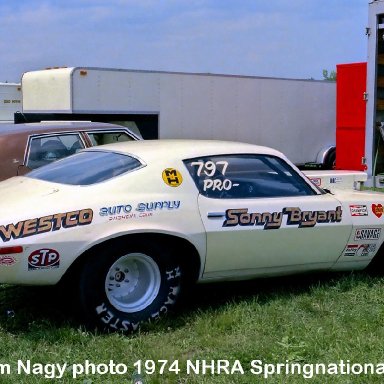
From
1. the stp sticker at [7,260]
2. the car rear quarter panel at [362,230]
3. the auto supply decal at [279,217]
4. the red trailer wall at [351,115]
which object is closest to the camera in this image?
the stp sticker at [7,260]

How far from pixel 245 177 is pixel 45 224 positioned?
161 cm

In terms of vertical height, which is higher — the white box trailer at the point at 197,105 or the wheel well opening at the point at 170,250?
the white box trailer at the point at 197,105

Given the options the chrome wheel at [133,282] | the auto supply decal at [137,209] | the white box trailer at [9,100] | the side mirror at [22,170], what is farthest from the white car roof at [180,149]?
the white box trailer at [9,100]

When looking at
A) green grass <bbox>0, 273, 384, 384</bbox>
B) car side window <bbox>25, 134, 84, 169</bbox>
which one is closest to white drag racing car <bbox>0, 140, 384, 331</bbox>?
green grass <bbox>0, 273, 384, 384</bbox>

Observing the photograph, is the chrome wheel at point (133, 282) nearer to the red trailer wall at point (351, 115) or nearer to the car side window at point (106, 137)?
the car side window at point (106, 137)

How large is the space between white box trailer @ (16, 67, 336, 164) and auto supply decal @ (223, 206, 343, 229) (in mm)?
7770

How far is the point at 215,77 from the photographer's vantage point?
14.0 m

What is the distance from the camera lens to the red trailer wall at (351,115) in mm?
12047

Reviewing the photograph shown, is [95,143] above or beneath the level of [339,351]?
above

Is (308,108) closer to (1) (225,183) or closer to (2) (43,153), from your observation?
(2) (43,153)

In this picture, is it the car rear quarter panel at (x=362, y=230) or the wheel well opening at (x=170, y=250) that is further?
the car rear quarter panel at (x=362, y=230)

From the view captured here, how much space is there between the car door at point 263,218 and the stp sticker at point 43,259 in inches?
43.0

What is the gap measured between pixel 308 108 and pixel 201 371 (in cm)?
1271

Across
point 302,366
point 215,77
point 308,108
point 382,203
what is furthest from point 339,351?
point 308,108
